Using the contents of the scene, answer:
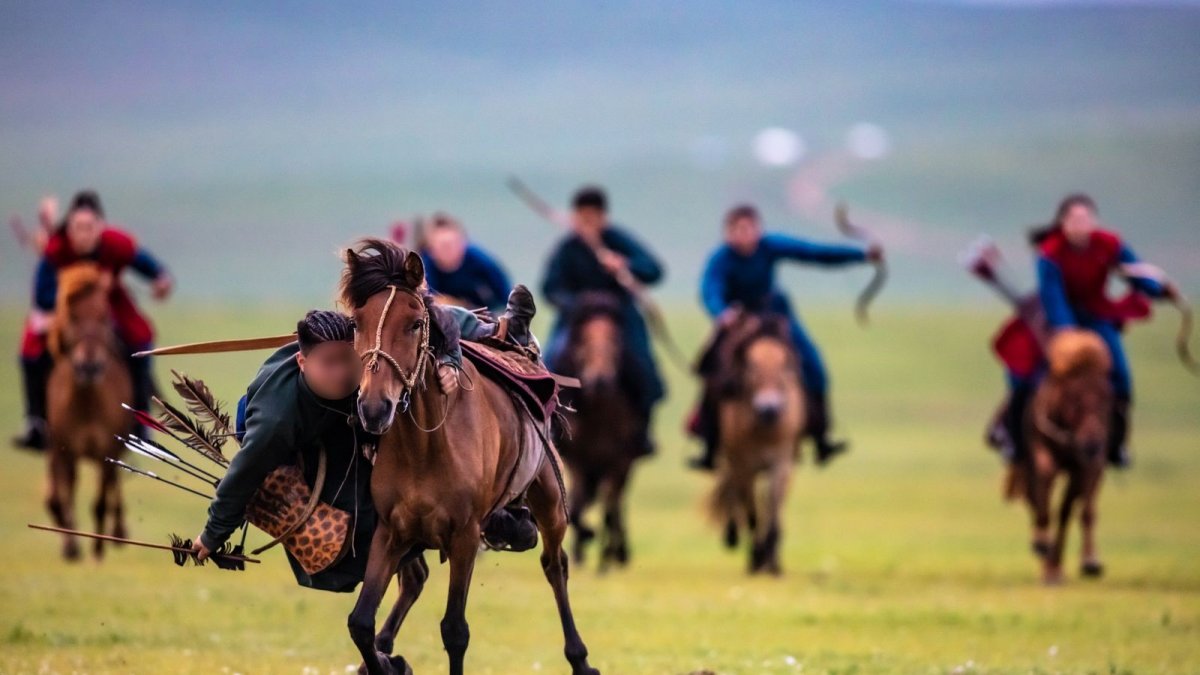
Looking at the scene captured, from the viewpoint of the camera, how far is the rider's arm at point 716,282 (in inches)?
695

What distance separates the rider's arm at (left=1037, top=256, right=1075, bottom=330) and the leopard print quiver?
8.87 metres

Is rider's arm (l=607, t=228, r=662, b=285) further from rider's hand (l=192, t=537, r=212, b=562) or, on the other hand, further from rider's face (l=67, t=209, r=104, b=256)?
rider's hand (l=192, t=537, r=212, b=562)

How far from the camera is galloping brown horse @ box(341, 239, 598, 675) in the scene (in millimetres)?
7984

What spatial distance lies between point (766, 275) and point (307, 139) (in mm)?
100036

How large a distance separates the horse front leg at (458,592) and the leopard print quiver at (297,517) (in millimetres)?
459

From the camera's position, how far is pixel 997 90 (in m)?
135

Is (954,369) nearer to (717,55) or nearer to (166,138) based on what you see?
(166,138)

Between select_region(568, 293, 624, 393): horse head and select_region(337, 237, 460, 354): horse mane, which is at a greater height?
select_region(568, 293, 624, 393): horse head

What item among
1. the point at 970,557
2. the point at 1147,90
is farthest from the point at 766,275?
the point at 1147,90

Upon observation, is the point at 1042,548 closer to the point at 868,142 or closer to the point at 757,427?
the point at 757,427

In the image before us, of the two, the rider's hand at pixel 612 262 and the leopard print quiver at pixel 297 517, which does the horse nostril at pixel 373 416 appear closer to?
the leopard print quiver at pixel 297 517

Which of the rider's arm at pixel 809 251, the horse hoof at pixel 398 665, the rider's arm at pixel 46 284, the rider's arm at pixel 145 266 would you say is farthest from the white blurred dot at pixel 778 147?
the horse hoof at pixel 398 665

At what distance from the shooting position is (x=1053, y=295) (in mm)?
16234

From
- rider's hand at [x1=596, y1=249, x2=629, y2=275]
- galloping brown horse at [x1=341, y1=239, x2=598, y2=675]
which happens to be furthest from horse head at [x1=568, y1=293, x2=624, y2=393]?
galloping brown horse at [x1=341, y1=239, x2=598, y2=675]
